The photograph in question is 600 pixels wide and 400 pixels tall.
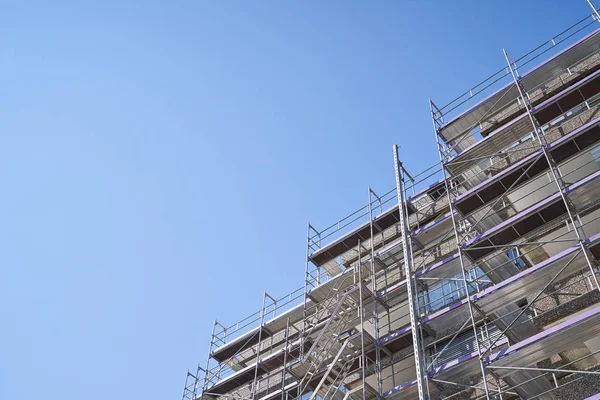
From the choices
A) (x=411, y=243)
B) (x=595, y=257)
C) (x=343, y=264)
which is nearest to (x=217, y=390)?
(x=343, y=264)

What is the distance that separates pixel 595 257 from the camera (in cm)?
1500

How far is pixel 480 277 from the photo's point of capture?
16.5 m

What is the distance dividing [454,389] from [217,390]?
34.2 feet

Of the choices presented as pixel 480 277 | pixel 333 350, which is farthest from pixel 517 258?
pixel 333 350

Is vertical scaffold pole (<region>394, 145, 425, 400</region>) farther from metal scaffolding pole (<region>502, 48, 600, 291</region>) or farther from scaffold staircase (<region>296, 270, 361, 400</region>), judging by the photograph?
metal scaffolding pole (<region>502, 48, 600, 291</region>)

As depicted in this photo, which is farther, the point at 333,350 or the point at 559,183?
the point at 333,350

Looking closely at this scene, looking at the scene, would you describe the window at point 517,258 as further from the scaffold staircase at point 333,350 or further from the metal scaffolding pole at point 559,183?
→ the scaffold staircase at point 333,350

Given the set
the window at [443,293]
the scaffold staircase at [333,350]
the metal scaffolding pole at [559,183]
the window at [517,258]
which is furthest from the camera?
the window at [443,293]

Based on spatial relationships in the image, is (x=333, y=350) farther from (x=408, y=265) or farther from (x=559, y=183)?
(x=559, y=183)

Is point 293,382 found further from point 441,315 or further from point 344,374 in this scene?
point 441,315

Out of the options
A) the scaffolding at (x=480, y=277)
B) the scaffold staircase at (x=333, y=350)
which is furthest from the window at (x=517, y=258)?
the scaffold staircase at (x=333, y=350)

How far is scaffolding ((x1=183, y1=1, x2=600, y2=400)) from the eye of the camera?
14.6 meters

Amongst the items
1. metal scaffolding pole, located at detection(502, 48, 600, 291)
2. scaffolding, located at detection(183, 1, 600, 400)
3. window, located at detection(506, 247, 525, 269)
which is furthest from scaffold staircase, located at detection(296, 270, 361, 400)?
metal scaffolding pole, located at detection(502, 48, 600, 291)

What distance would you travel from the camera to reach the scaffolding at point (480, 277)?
48.0 ft
